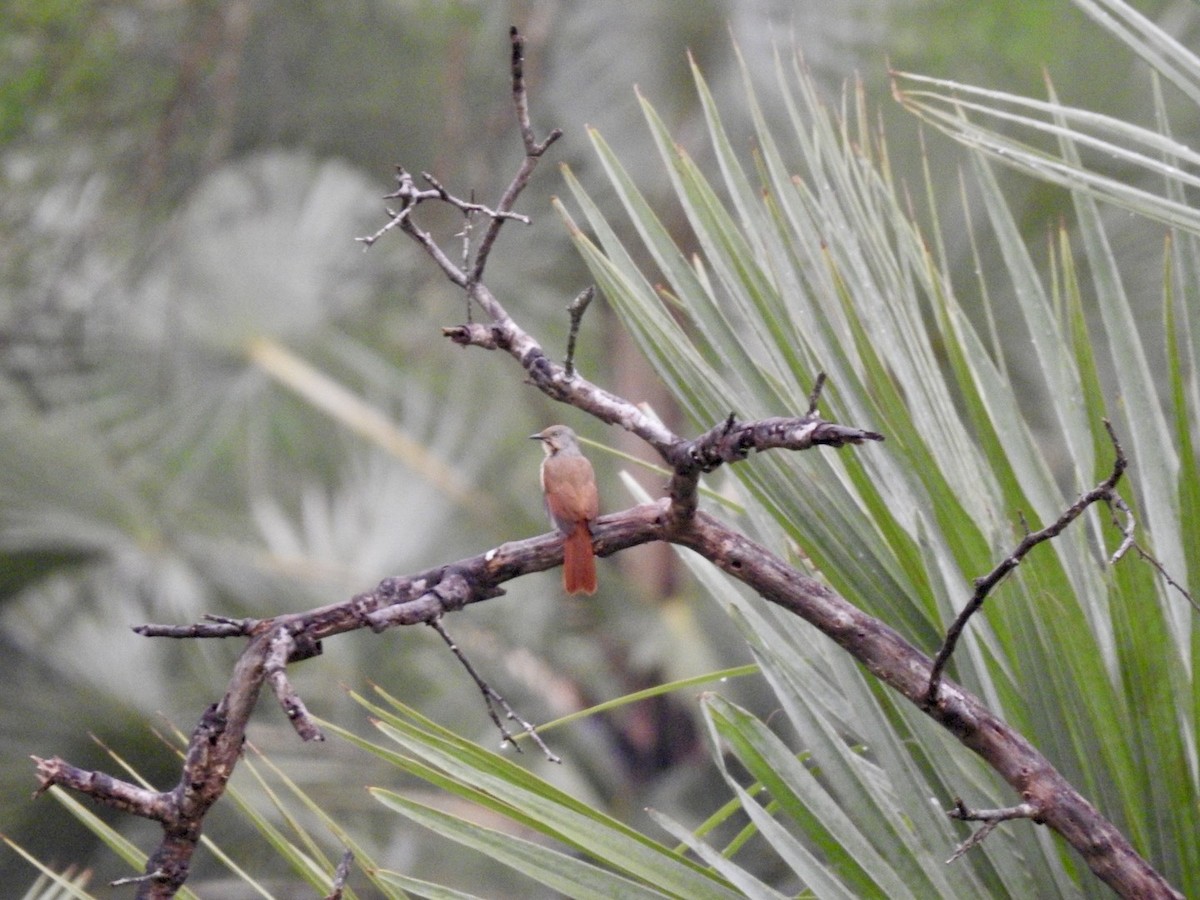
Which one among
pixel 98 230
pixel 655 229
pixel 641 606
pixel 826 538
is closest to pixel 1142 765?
pixel 826 538

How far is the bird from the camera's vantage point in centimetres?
163

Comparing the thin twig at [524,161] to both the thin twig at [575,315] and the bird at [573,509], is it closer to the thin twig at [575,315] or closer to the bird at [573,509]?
the thin twig at [575,315]

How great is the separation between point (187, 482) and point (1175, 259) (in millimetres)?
5923

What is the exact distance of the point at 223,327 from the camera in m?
7.08

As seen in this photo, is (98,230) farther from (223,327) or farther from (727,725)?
(727,725)

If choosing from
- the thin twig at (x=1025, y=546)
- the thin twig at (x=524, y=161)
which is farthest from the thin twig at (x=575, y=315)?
the thin twig at (x=1025, y=546)

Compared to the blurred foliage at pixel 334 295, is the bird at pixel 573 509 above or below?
below

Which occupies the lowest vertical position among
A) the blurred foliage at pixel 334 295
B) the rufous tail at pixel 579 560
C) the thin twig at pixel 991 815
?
the thin twig at pixel 991 815

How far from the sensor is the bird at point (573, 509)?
163 cm

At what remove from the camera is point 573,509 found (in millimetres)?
2166

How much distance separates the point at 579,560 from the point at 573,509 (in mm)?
466

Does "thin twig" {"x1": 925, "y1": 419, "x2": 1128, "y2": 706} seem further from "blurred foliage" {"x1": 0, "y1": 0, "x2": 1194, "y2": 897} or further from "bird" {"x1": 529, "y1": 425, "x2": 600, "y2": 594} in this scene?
"blurred foliage" {"x1": 0, "y1": 0, "x2": 1194, "y2": 897}

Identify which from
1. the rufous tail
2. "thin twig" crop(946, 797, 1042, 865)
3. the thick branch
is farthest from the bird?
"thin twig" crop(946, 797, 1042, 865)

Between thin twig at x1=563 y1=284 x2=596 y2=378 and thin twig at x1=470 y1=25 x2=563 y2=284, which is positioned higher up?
thin twig at x1=470 y1=25 x2=563 y2=284
